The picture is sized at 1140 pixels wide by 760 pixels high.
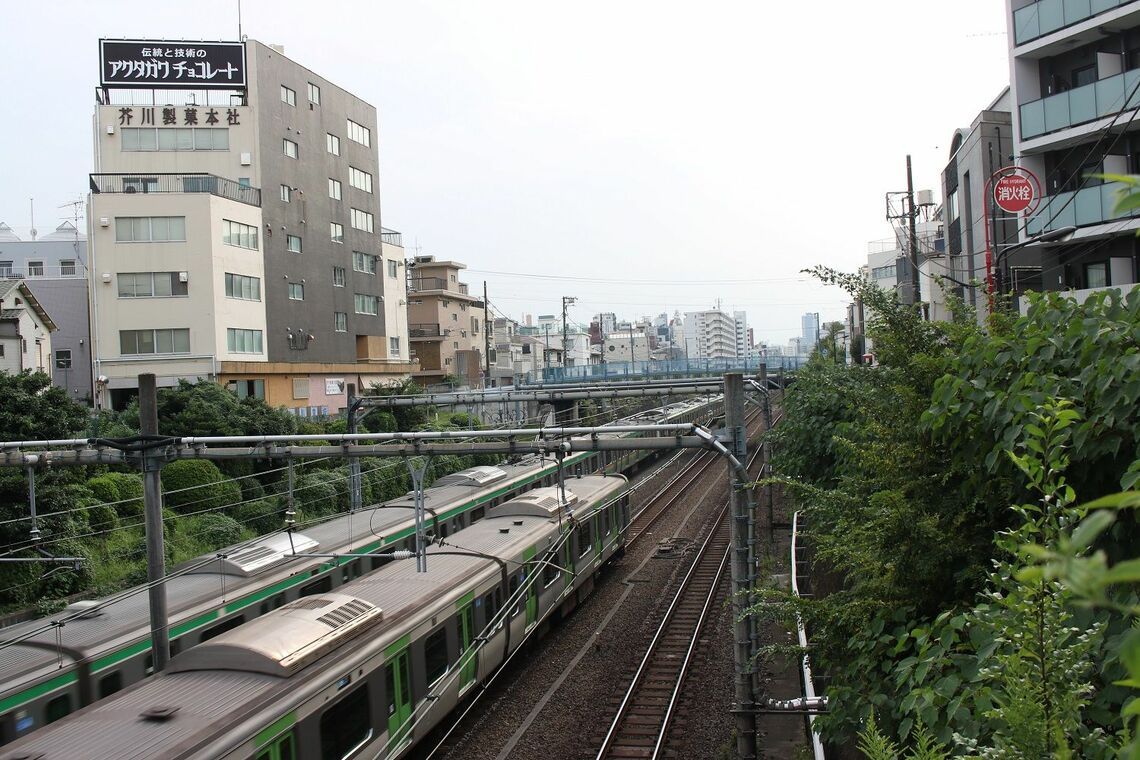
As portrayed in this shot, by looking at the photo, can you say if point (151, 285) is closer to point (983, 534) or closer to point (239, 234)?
point (239, 234)

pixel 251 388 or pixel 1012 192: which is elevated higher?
pixel 1012 192

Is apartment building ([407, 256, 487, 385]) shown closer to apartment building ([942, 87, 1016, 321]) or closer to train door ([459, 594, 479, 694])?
apartment building ([942, 87, 1016, 321])

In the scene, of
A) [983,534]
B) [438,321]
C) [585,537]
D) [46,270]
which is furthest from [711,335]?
[983,534]

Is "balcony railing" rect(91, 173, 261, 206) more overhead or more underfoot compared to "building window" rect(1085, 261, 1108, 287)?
more overhead

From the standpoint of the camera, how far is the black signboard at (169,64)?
2744 cm

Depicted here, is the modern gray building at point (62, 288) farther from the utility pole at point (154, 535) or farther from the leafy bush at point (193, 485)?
the utility pole at point (154, 535)

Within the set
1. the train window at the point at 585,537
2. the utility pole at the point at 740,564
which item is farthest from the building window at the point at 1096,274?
the utility pole at the point at 740,564

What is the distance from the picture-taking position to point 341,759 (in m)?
7.30

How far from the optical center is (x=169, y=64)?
1101 inches

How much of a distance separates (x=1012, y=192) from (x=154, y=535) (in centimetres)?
1475

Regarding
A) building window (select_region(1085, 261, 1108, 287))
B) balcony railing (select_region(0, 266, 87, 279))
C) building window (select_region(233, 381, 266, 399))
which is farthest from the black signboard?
building window (select_region(1085, 261, 1108, 287))

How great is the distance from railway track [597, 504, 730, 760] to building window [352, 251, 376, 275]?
2206cm

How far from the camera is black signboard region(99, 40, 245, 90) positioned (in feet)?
90.0

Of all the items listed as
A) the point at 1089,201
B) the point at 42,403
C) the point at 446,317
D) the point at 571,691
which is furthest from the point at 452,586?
the point at 446,317
